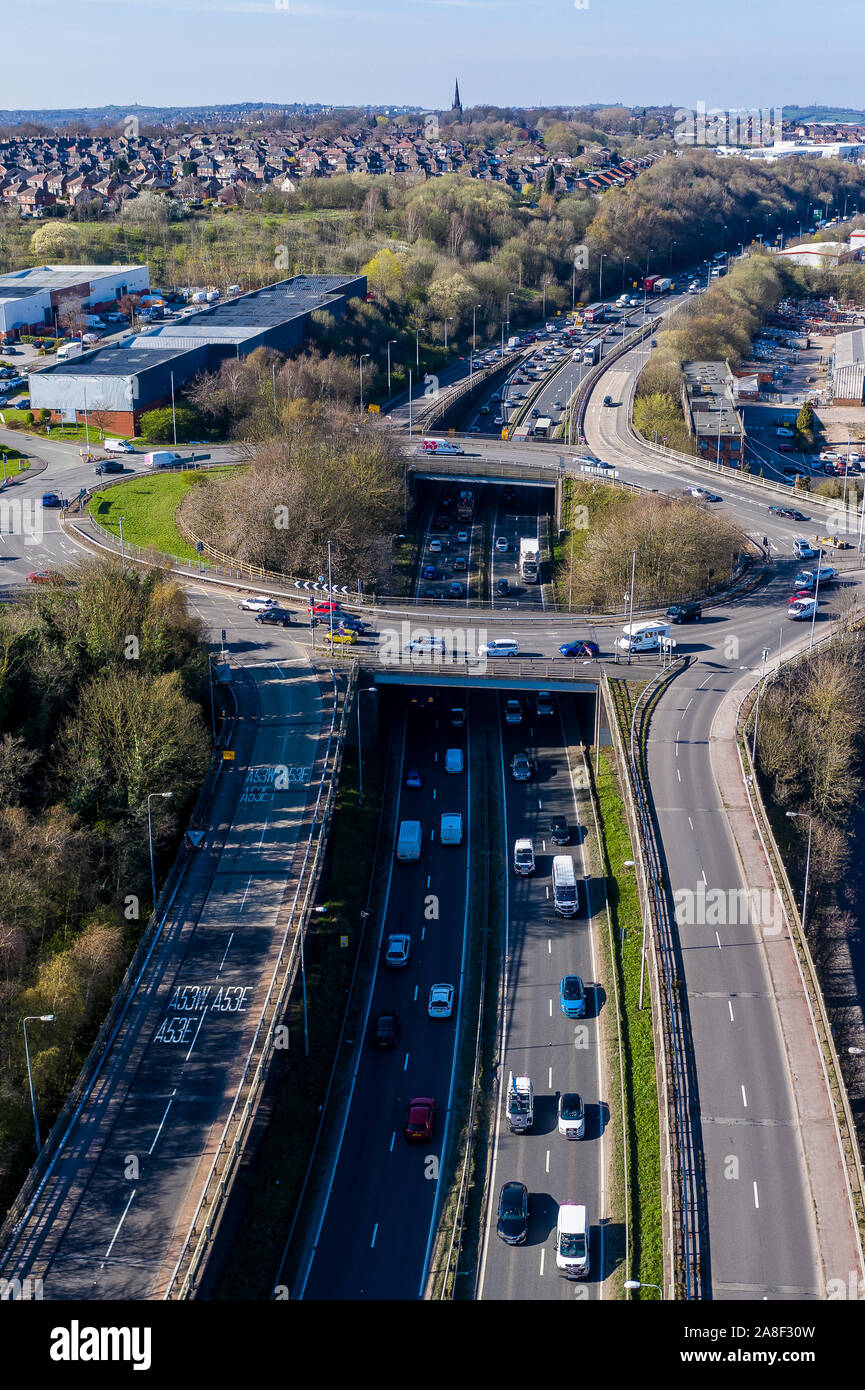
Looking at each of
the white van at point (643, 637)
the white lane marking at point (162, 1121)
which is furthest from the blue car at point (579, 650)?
the white lane marking at point (162, 1121)

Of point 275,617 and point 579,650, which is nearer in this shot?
point 579,650

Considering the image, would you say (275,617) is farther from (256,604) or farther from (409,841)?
(409,841)

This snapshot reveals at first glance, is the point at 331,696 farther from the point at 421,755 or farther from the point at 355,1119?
the point at 355,1119

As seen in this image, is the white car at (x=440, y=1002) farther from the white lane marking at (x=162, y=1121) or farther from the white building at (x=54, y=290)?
the white building at (x=54, y=290)

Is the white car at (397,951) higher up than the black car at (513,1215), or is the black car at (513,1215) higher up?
the white car at (397,951)

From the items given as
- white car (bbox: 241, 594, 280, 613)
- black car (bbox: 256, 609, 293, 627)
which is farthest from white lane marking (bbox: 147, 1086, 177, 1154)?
white car (bbox: 241, 594, 280, 613)

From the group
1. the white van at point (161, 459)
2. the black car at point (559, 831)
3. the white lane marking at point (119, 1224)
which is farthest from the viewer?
the white van at point (161, 459)

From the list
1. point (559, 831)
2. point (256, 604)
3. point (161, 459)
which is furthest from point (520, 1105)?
point (161, 459)
